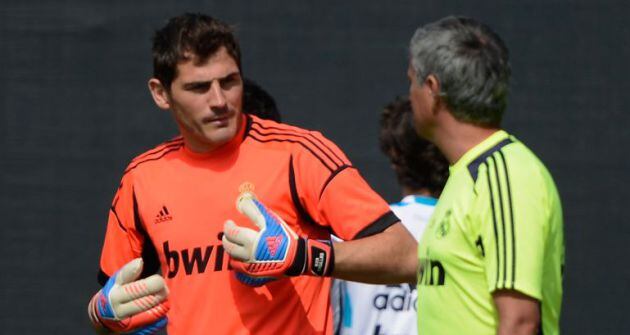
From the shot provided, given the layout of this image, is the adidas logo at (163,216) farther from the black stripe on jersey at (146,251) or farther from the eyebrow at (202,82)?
the eyebrow at (202,82)

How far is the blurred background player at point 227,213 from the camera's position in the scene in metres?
2.94

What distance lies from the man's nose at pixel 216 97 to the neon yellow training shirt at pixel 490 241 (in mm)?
799

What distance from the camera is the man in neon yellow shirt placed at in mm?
2201

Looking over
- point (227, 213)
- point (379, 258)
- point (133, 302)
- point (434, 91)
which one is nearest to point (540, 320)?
point (434, 91)

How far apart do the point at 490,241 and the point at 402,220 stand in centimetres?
115

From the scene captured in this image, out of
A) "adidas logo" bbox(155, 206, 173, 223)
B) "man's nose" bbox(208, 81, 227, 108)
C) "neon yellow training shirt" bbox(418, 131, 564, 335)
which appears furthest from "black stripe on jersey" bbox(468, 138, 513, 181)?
"adidas logo" bbox(155, 206, 173, 223)

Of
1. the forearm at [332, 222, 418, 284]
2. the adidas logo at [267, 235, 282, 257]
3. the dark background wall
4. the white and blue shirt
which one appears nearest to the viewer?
the adidas logo at [267, 235, 282, 257]

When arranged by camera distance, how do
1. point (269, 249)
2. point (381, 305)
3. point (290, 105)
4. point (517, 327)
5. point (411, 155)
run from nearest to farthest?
point (517, 327) → point (269, 249) → point (381, 305) → point (411, 155) → point (290, 105)

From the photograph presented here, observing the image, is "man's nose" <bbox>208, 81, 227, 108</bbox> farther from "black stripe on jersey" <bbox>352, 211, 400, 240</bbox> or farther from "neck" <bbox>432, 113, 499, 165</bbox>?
"neck" <bbox>432, 113, 499, 165</bbox>

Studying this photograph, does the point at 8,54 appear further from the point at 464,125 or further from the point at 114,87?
the point at 464,125

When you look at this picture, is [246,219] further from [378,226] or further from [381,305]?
[381,305]

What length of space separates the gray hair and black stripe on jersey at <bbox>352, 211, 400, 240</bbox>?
0.64 metres

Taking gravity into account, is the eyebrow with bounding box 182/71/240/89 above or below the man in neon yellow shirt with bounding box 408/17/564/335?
above

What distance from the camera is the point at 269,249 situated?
109 inches
